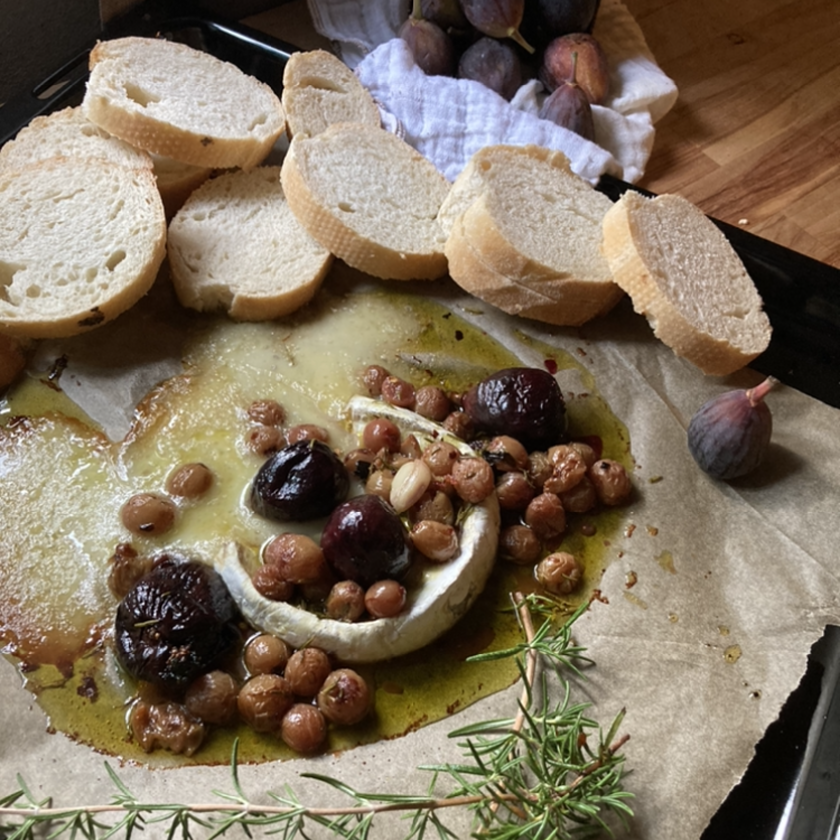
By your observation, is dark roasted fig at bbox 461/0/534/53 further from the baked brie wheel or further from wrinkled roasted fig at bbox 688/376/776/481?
the baked brie wheel

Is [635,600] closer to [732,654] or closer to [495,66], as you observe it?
[732,654]

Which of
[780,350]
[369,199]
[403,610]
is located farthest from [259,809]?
[780,350]

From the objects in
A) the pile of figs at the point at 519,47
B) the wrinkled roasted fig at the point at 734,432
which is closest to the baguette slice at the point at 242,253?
the pile of figs at the point at 519,47

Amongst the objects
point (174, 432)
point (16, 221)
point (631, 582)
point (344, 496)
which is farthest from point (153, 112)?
point (631, 582)

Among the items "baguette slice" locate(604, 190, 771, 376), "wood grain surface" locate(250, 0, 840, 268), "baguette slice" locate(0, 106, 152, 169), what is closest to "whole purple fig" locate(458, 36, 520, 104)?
"wood grain surface" locate(250, 0, 840, 268)

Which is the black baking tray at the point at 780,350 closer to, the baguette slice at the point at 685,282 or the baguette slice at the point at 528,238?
the baguette slice at the point at 685,282

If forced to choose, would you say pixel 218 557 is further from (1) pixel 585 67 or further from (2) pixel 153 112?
(1) pixel 585 67
